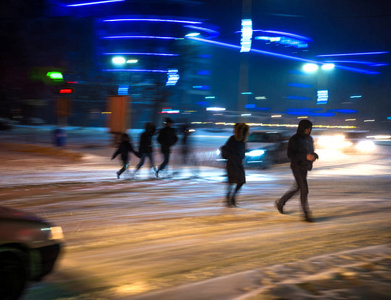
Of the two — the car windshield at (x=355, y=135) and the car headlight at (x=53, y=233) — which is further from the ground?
the car windshield at (x=355, y=135)

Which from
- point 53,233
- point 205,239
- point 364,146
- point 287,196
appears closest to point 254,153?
point 287,196

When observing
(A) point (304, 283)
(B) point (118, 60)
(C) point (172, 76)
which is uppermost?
(B) point (118, 60)

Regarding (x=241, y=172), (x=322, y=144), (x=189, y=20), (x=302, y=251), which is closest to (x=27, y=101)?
(x=189, y=20)

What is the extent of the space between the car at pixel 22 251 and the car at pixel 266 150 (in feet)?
46.8

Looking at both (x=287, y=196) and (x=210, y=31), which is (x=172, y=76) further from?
(x=287, y=196)

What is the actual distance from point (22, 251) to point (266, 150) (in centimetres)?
1538

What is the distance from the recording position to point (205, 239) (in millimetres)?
7285

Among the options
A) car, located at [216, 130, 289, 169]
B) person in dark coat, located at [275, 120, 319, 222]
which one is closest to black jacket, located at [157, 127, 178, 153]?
car, located at [216, 130, 289, 169]

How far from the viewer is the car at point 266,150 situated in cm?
1891

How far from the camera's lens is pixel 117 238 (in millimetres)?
7266

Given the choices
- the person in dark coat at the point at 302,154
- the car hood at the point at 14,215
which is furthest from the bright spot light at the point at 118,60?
the car hood at the point at 14,215

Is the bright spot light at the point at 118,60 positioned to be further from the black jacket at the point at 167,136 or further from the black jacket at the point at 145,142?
the black jacket at the point at 145,142

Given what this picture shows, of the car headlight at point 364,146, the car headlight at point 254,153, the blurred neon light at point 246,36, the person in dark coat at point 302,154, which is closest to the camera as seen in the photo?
the person in dark coat at point 302,154

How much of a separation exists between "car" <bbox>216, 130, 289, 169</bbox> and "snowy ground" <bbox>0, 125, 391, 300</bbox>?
3381 millimetres
